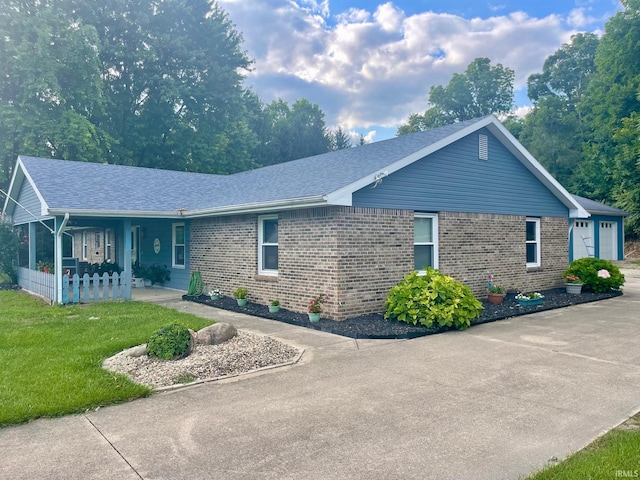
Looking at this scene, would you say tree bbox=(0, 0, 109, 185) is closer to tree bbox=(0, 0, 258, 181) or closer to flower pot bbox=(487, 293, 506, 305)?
tree bbox=(0, 0, 258, 181)

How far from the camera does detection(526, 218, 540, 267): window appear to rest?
47.2ft

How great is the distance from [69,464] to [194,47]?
34.7 metres

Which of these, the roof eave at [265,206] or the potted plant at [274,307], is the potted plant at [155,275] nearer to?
the roof eave at [265,206]

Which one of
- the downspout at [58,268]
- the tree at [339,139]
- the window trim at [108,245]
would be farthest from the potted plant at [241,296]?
the tree at [339,139]

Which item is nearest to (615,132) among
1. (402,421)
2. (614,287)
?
(614,287)

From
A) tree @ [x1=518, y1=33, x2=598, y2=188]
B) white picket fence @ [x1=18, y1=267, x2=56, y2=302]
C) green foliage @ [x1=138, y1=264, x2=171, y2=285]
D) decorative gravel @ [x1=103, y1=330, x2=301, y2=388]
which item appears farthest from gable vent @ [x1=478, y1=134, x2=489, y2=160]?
tree @ [x1=518, y1=33, x2=598, y2=188]

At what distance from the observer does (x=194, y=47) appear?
111 ft

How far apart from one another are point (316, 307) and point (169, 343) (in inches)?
141

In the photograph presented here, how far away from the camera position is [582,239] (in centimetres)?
2527

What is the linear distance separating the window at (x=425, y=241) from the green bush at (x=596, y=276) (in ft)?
18.2

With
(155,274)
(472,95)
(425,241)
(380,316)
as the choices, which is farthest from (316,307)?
(472,95)

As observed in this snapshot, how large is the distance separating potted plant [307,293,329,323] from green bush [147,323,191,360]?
319 cm

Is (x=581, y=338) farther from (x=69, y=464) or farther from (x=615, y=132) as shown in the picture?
(x=615, y=132)

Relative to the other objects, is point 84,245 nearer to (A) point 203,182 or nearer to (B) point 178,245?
(A) point 203,182
